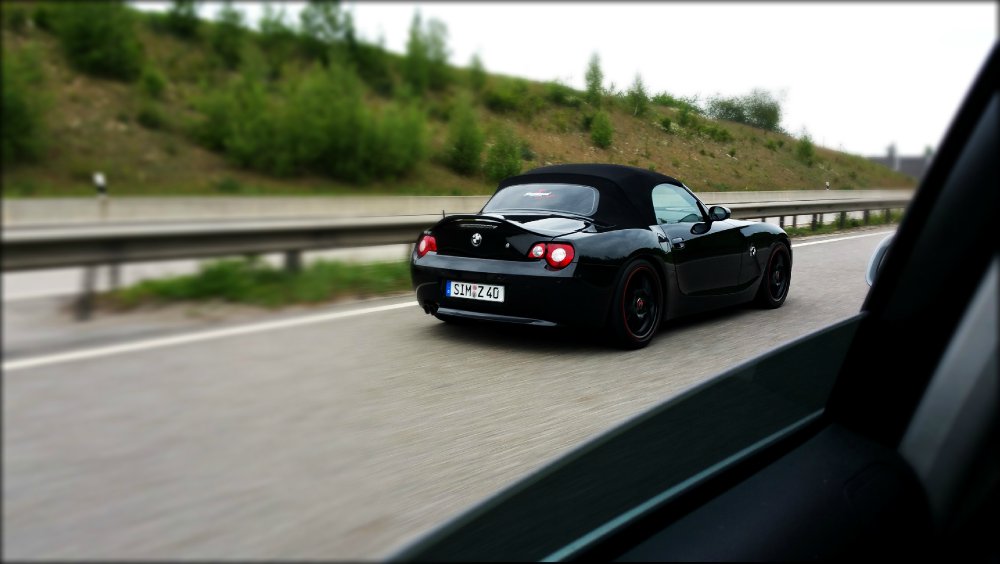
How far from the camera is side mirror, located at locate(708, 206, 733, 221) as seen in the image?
2361 millimetres

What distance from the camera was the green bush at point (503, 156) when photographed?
168 cm

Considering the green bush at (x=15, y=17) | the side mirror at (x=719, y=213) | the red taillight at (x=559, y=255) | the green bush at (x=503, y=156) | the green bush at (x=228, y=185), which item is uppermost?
the green bush at (x=15, y=17)

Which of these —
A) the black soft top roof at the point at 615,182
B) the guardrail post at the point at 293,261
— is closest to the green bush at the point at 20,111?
the guardrail post at the point at 293,261

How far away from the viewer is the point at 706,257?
2.97m

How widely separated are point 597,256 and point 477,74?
2328 mm

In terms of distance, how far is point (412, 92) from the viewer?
1261 millimetres

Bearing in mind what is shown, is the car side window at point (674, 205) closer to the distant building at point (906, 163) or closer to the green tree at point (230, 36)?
the distant building at point (906, 163)

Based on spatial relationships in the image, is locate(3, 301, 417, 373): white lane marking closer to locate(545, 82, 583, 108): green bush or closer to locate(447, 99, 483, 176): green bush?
locate(447, 99, 483, 176): green bush

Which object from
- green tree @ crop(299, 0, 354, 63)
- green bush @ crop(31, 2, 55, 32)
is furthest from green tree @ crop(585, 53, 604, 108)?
green bush @ crop(31, 2, 55, 32)

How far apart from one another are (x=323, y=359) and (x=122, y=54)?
42 centimetres

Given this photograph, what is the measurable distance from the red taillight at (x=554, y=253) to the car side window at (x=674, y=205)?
417 mm

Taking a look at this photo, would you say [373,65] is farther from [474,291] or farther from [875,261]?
[474,291]

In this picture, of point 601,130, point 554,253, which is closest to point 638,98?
point 601,130

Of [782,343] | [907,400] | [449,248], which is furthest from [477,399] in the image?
[907,400]
